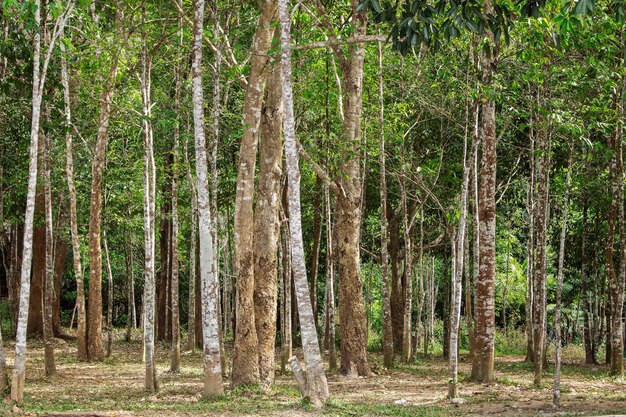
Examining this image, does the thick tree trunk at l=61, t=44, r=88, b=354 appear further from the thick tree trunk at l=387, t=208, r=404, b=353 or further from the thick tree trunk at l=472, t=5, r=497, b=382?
the thick tree trunk at l=387, t=208, r=404, b=353

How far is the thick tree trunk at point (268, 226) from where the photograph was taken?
14203 mm

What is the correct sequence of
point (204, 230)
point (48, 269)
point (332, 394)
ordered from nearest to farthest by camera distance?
point (204, 230) < point (332, 394) < point (48, 269)

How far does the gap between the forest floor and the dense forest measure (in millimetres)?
96

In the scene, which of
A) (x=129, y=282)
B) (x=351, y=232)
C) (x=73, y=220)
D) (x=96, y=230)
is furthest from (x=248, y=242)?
(x=129, y=282)

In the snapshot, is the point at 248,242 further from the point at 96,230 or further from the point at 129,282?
the point at 129,282

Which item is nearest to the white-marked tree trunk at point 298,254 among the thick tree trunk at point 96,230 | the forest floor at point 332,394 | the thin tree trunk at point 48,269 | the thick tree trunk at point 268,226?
A: the forest floor at point 332,394

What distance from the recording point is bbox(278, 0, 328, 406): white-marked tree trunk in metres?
10.3

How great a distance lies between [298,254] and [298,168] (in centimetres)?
143

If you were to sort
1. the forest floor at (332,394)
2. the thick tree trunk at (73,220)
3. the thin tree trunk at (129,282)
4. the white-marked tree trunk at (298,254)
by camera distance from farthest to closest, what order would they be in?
the thin tree trunk at (129,282) → the thick tree trunk at (73,220) → the forest floor at (332,394) → the white-marked tree trunk at (298,254)

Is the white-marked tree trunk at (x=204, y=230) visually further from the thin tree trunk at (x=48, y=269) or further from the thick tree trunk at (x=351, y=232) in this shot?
the thick tree trunk at (x=351, y=232)

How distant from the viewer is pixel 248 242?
13930mm

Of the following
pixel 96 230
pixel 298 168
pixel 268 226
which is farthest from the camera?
pixel 96 230

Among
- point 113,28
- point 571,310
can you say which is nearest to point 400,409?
point 113,28

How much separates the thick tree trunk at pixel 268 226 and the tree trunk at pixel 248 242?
0.90ft
